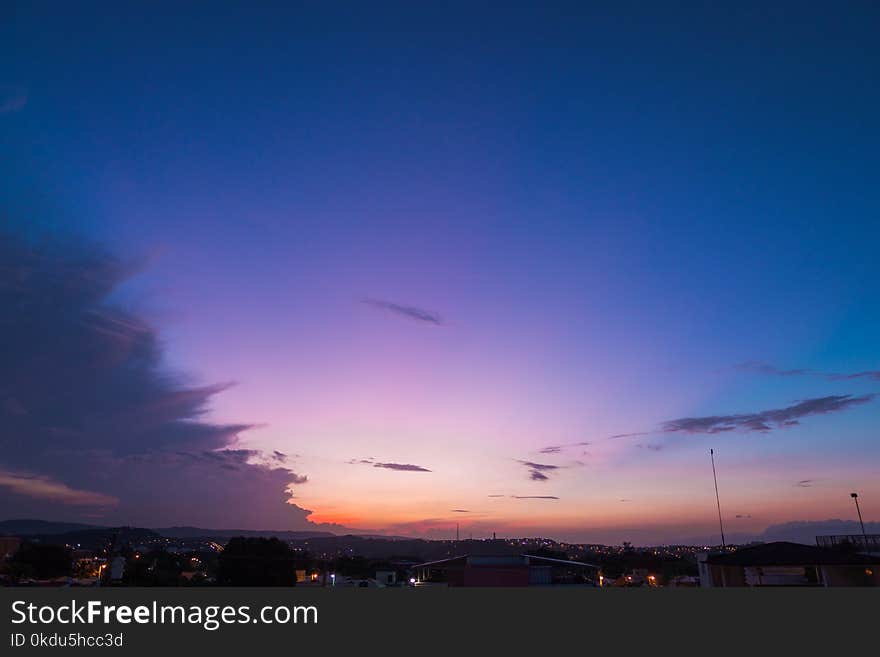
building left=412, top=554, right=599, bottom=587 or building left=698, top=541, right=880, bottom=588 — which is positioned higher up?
building left=698, top=541, right=880, bottom=588

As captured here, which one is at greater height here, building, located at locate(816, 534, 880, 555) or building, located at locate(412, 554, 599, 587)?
building, located at locate(816, 534, 880, 555)

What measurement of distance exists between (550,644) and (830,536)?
35806 mm

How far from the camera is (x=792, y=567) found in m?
25.4

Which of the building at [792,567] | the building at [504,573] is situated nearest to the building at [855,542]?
the building at [792,567]

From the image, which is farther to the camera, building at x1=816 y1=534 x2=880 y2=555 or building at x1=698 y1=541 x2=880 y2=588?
building at x1=816 y1=534 x2=880 y2=555

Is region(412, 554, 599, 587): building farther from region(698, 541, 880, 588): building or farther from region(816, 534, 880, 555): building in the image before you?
region(816, 534, 880, 555): building

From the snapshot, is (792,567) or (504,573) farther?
(504,573)

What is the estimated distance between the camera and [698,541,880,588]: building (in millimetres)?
24172

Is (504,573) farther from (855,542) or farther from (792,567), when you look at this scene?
(855,542)

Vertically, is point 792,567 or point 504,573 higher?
point 792,567

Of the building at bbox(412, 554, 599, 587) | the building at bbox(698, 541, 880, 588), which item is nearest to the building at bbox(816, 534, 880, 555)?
the building at bbox(698, 541, 880, 588)

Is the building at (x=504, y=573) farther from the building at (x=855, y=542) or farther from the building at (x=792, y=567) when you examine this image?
the building at (x=855, y=542)

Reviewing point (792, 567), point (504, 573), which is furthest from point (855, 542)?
point (504, 573)

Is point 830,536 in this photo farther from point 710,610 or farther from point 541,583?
point 710,610
